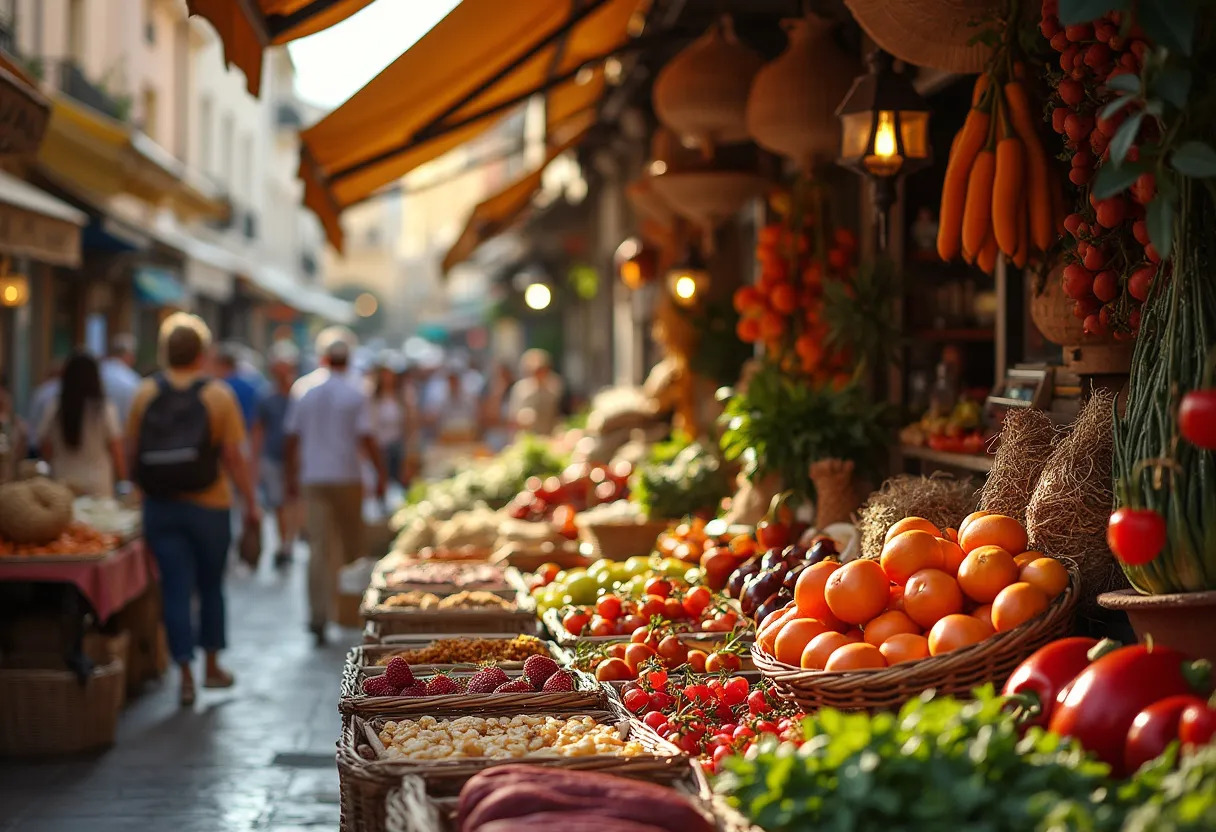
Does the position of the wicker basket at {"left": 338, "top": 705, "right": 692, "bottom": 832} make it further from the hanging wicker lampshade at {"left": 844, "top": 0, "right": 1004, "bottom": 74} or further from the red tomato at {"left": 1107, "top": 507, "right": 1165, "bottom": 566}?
the hanging wicker lampshade at {"left": 844, "top": 0, "right": 1004, "bottom": 74}

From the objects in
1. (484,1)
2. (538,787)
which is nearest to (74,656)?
(484,1)

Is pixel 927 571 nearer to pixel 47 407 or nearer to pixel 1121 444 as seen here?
pixel 1121 444

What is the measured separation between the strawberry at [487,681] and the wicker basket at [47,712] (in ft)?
10.5

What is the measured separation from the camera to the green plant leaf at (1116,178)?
119 inches

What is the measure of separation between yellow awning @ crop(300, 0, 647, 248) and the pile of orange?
3844 mm

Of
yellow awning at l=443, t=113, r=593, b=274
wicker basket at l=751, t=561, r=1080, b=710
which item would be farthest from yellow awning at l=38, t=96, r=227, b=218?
wicker basket at l=751, t=561, r=1080, b=710

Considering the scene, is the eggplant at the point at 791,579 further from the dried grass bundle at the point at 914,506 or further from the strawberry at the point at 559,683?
the strawberry at the point at 559,683

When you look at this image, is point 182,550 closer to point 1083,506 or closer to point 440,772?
point 440,772

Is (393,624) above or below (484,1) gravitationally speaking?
below

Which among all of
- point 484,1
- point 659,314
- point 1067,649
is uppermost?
point 484,1

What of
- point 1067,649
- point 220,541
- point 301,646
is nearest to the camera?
point 1067,649

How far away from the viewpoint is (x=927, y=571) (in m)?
3.76

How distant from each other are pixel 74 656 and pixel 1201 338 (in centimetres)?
542

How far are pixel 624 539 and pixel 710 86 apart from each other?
2.39 m
